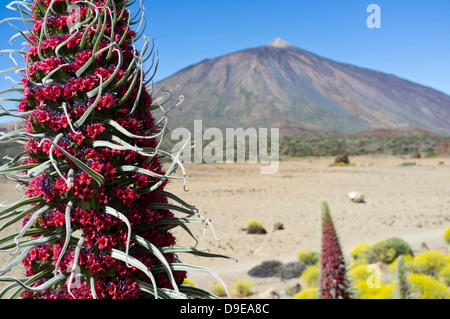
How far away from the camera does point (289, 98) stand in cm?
16088

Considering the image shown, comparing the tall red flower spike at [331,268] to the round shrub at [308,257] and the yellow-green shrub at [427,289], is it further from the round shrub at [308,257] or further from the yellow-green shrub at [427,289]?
the round shrub at [308,257]

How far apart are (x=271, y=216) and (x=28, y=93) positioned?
14.6m

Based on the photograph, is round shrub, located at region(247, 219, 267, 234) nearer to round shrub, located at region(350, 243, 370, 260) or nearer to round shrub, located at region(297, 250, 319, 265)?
round shrub, located at region(297, 250, 319, 265)

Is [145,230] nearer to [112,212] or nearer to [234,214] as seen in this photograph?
[112,212]

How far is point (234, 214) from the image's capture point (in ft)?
51.8

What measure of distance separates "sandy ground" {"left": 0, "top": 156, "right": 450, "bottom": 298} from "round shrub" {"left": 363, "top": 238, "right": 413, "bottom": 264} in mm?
1296

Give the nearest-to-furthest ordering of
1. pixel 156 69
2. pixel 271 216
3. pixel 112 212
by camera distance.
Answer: pixel 112 212 → pixel 156 69 → pixel 271 216

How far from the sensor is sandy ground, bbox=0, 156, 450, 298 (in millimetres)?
10781

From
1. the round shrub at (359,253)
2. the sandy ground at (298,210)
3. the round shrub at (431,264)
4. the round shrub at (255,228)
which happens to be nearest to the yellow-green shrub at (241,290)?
the sandy ground at (298,210)

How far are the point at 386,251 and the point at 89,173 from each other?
9496 millimetres

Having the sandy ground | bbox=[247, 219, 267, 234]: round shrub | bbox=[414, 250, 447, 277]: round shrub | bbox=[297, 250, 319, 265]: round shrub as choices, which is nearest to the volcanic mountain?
the sandy ground

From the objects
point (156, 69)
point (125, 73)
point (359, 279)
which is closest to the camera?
point (125, 73)
